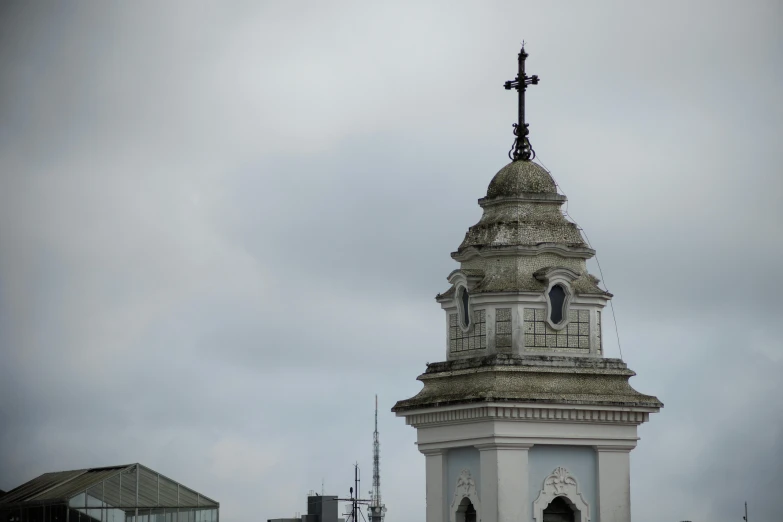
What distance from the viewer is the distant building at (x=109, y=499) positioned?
242ft

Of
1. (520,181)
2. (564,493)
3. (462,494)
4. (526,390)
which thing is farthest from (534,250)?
(462,494)

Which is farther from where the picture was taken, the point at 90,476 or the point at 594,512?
the point at 90,476

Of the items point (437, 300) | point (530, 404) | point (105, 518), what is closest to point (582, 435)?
point (530, 404)

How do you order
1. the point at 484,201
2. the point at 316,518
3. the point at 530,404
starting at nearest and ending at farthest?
the point at 530,404 → the point at 484,201 → the point at 316,518

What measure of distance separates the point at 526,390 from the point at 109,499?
29341 mm

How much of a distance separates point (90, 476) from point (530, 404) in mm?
31290

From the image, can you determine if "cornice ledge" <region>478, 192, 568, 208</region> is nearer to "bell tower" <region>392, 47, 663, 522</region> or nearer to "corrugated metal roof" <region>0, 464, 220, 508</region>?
"bell tower" <region>392, 47, 663, 522</region>

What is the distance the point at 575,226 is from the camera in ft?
170

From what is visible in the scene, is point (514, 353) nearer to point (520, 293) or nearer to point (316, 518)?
point (520, 293)

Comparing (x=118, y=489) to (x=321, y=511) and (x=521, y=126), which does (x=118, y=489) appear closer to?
(x=321, y=511)

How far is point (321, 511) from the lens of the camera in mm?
84000

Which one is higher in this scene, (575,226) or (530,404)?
(575,226)

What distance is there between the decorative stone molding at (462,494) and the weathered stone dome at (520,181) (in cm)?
773

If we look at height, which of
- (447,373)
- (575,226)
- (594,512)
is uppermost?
(575,226)
